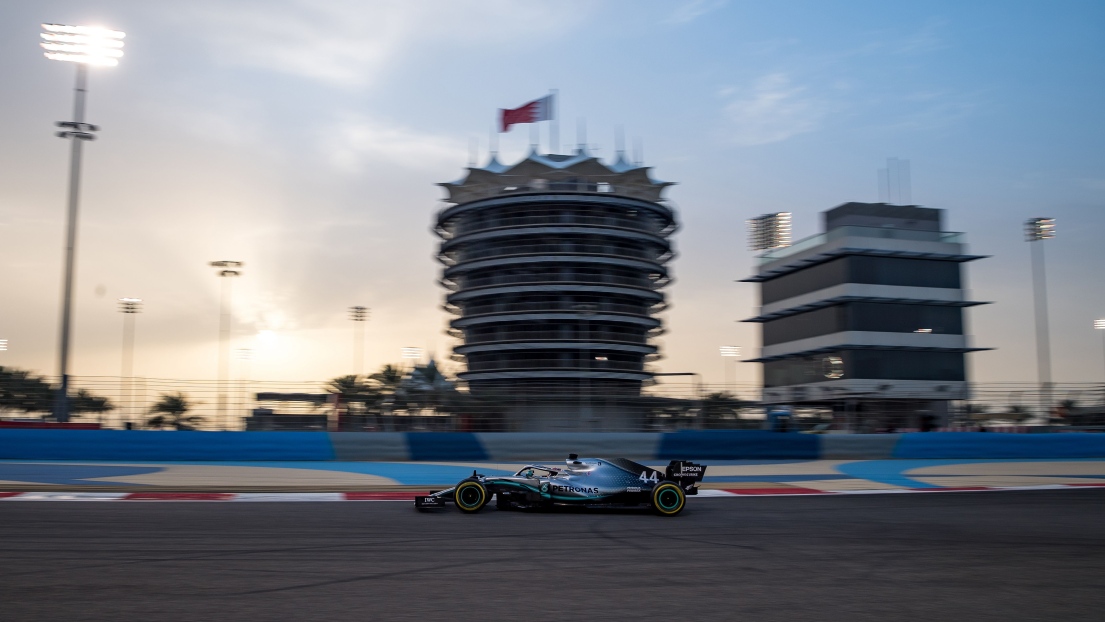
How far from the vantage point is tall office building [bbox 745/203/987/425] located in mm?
54625

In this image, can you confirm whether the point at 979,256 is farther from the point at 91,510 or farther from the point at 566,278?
the point at 91,510

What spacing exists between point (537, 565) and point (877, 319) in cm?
5165

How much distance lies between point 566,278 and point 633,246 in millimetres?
4977

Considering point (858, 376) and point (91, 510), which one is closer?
point (91, 510)

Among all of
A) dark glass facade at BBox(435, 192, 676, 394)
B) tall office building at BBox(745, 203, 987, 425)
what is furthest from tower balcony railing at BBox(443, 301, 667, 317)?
tall office building at BBox(745, 203, 987, 425)

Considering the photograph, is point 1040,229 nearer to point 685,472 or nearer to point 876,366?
point 876,366

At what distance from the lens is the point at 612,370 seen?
51156 mm

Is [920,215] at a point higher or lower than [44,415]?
higher

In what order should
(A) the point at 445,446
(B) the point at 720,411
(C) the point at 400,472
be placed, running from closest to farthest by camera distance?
(C) the point at 400,472, (A) the point at 445,446, (B) the point at 720,411

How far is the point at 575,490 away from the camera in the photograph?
39.3 feet

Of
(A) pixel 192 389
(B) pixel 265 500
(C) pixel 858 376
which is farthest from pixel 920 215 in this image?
(B) pixel 265 500

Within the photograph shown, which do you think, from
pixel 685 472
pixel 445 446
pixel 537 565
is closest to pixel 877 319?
pixel 445 446

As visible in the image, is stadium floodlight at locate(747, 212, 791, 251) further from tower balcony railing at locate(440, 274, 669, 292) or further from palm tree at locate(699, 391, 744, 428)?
palm tree at locate(699, 391, 744, 428)

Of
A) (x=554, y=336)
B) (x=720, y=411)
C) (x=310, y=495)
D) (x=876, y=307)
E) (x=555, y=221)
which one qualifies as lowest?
(x=310, y=495)
